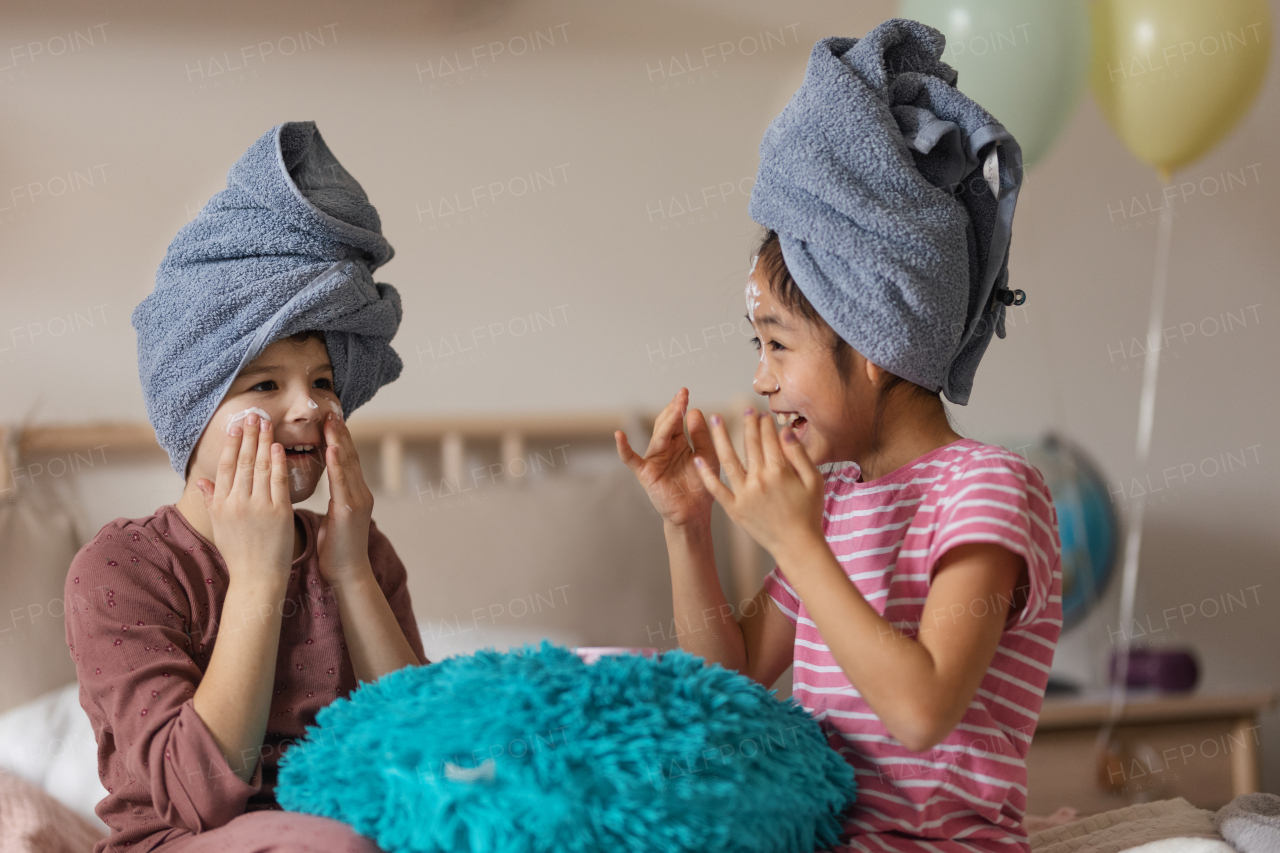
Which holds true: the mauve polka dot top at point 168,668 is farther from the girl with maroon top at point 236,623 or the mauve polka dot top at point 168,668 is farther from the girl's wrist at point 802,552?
the girl's wrist at point 802,552

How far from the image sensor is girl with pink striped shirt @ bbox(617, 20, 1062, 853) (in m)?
0.75

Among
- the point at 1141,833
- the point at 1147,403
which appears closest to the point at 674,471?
the point at 1141,833

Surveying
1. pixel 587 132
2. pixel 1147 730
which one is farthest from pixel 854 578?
pixel 587 132

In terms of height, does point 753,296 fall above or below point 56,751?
above

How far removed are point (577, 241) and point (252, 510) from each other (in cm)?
116

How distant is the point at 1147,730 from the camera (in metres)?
1.78

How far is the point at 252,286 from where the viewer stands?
952 millimetres

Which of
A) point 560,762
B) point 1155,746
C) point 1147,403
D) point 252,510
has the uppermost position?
point 252,510

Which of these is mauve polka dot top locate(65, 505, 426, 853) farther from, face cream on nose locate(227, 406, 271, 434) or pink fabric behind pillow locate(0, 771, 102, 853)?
pink fabric behind pillow locate(0, 771, 102, 853)

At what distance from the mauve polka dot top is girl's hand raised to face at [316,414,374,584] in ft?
0.11

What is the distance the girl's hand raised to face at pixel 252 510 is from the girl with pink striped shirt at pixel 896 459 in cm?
31

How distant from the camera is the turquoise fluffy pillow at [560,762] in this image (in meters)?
0.64

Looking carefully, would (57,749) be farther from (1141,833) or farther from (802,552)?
(1141,833)

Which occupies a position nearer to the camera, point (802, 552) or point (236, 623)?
point (802, 552)
